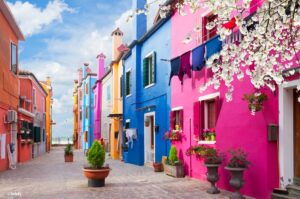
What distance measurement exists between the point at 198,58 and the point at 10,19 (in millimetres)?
10524

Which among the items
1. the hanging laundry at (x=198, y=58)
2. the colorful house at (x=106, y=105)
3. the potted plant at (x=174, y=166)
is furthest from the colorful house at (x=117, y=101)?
the hanging laundry at (x=198, y=58)

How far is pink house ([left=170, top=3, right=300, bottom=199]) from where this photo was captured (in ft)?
26.2

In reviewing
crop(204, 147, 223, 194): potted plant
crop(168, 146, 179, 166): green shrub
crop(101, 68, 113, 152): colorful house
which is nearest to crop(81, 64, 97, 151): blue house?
crop(101, 68, 113, 152): colorful house

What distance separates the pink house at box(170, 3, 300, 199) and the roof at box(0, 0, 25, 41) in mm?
7752

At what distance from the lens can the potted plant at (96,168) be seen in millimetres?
10969

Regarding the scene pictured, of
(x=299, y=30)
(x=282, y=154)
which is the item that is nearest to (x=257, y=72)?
(x=299, y=30)

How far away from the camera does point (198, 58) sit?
11484mm

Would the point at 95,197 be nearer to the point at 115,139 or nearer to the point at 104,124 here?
the point at 115,139

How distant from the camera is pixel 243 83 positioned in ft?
29.9

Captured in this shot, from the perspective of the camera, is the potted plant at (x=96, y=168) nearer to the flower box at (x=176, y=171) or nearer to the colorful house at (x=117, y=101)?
the flower box at (x=176, y=171)

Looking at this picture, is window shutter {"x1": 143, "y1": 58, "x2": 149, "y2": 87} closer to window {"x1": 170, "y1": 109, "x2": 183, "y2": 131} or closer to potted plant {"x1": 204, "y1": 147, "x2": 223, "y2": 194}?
window {"x1": 170, "y1": 109, "x2": 183, "y2": 131}

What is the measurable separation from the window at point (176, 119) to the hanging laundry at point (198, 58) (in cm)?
262

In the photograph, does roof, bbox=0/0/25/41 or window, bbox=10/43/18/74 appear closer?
roof, bbox=0/0/25/41

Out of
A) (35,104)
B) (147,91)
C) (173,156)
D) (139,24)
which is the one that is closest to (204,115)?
(173,156)
